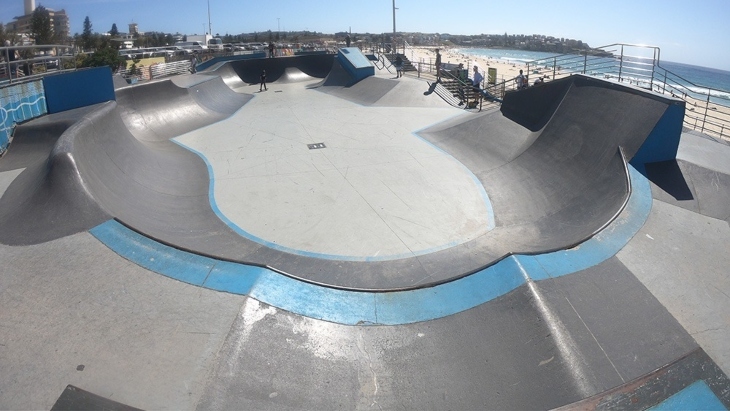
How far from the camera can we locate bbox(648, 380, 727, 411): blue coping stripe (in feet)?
12.6

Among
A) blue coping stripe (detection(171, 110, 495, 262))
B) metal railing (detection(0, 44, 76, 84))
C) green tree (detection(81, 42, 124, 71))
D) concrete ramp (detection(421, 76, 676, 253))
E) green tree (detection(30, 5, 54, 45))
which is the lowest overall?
blue coping stripe (detection(171, 110, 495, 262))

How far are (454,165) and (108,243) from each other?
9202 millimetres

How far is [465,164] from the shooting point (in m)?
12.5

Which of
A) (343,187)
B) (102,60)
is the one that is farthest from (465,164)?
(102,60)

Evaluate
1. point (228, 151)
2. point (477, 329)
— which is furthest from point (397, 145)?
point (477, 329)

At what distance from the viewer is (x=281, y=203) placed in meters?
10.0

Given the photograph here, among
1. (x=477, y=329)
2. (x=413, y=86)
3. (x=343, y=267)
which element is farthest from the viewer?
Answer: (x=413, y=86)

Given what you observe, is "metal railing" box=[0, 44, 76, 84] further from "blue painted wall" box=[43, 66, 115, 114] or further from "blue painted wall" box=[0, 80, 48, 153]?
"blue painted wall" box=[43, 66, 115, 114]

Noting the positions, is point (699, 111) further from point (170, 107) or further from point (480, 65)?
point (480, 65)

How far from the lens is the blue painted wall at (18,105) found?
1017cm

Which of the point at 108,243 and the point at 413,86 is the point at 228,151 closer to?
the point at 108,243

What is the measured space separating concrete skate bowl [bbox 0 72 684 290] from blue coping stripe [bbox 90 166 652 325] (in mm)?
255

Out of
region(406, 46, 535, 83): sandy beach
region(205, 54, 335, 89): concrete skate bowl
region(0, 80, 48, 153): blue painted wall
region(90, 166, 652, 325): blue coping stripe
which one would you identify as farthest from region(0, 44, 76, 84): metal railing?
region(406, 46, 535, 83): sandy beach

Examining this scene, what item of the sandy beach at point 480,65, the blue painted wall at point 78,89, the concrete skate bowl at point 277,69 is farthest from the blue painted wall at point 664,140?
the concrete skate bowl at point 277,69
